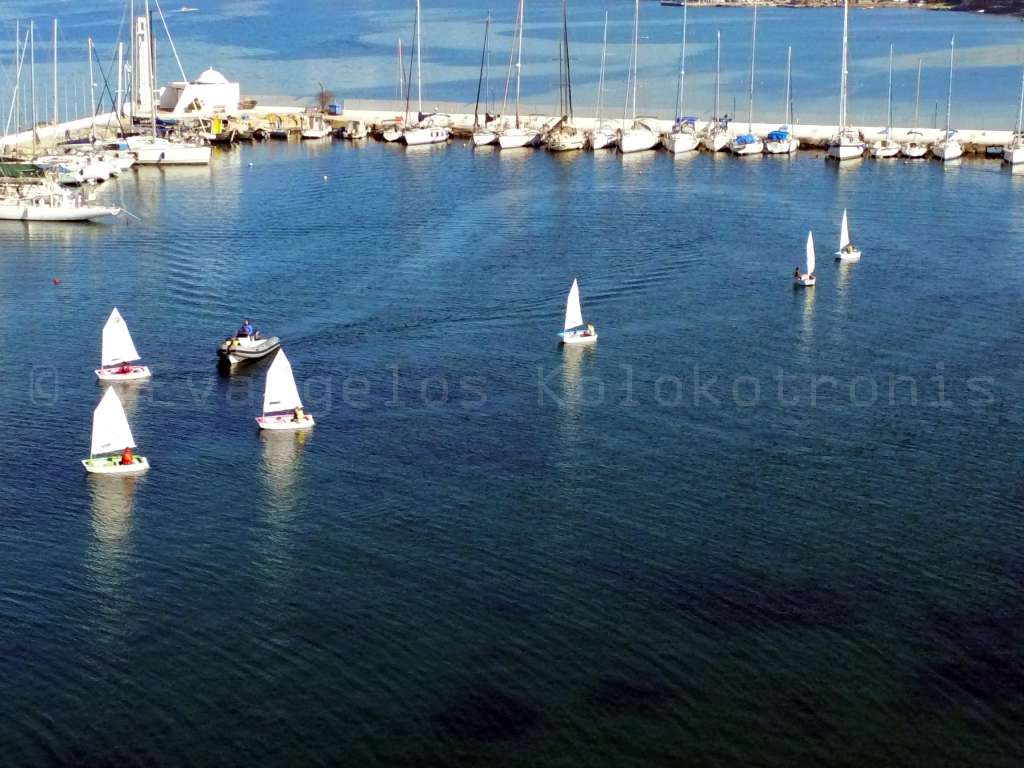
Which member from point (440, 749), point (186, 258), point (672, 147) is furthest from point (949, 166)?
point (440, 749)

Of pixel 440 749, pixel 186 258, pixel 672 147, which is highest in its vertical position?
pixel 672 147

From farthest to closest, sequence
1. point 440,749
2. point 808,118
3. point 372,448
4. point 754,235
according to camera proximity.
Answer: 1. point 808,118
2. point 754,235
3. point 372,448
4. point 440,749

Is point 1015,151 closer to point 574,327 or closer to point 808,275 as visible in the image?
point 808,275

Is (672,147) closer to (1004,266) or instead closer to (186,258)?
(1004,266)

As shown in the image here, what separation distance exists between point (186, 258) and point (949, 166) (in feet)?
266

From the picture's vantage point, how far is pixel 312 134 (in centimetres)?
16288

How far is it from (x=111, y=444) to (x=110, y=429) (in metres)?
0.67

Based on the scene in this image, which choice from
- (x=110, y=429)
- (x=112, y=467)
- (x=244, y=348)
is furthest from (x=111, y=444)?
(x=244, y=348)

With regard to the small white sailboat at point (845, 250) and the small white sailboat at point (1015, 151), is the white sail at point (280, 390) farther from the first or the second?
the small white sailboat at point (1015, 151)

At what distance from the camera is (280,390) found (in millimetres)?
67062

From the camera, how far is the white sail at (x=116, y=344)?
2918 inches

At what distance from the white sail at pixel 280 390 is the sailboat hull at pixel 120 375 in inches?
401

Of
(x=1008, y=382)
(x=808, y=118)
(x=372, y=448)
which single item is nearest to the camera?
(x=372, y=448)

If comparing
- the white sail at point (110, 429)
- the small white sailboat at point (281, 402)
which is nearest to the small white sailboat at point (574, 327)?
the small white sailboat at point (281, 402)
